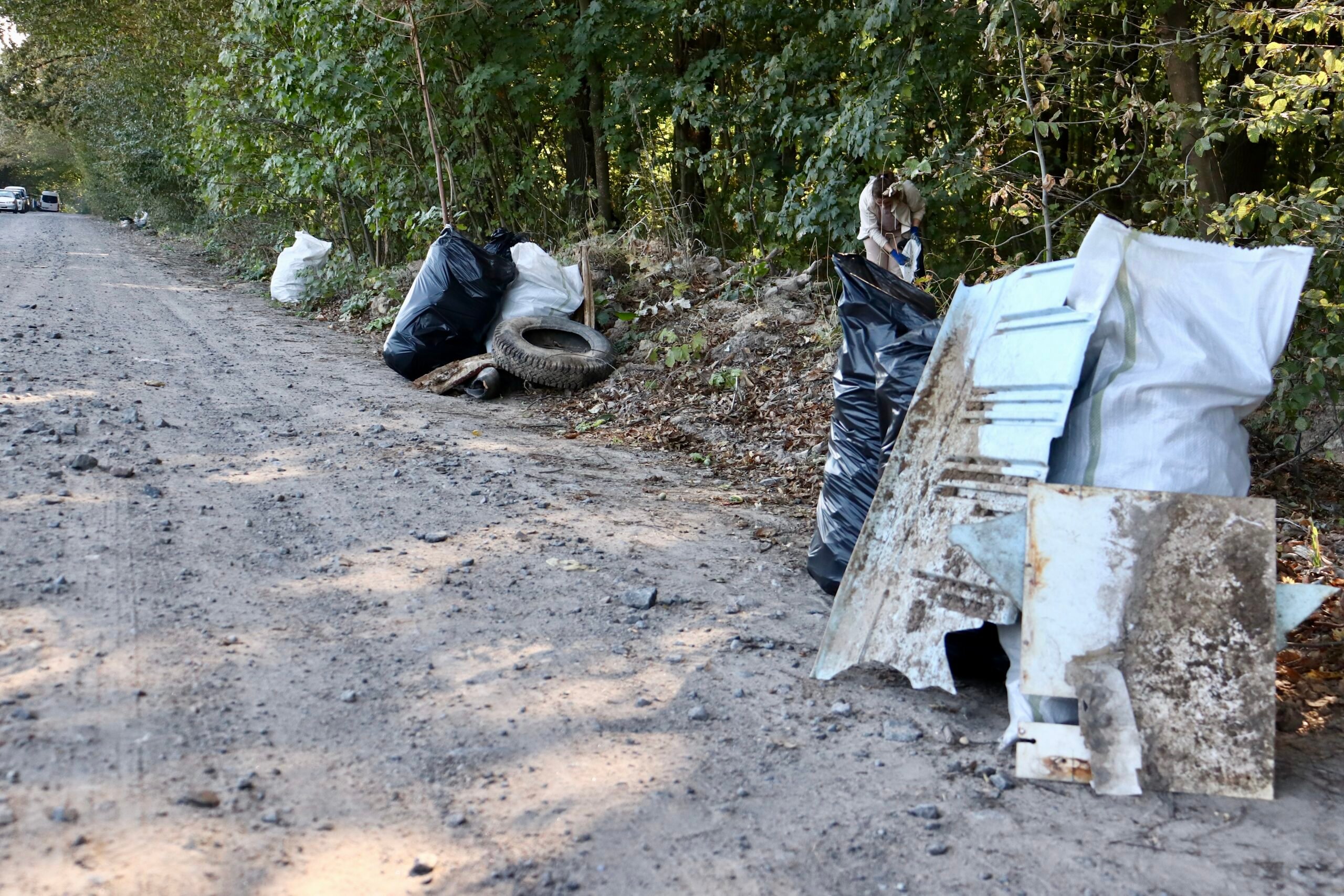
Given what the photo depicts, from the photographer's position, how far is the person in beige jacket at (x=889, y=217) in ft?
21.7

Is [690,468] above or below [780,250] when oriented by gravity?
below

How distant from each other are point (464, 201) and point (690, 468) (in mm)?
6894

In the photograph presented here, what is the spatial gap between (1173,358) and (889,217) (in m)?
4.14

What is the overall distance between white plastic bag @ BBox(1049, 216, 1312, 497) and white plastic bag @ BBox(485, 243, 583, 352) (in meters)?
5.11

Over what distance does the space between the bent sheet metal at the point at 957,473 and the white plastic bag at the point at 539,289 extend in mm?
4715

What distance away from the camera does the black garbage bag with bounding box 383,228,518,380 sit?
7348mm

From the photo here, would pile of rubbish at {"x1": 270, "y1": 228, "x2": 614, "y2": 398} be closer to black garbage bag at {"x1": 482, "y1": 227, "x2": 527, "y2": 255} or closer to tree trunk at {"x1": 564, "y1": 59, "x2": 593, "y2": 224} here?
black garbage bag at {"x1": 482, "y1": 227, "x2": 527, "y2": 255}

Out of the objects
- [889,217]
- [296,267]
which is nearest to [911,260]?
[889,217]

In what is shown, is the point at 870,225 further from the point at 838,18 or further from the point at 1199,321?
the point at 1199,321

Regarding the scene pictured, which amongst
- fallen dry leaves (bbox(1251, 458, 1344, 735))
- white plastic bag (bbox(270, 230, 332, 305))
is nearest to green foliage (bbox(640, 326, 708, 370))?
fallen dry leaves (bbox(1251, 458, 1344, 735))

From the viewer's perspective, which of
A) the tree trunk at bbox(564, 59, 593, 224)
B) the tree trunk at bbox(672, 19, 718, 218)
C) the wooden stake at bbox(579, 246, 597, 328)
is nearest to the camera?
the wooden stake at bbox(579, 246, 597, 328)

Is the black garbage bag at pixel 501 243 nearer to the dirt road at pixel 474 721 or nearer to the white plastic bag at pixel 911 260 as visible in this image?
the white plastic bag at pixel 911 260

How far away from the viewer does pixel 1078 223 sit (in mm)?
5605

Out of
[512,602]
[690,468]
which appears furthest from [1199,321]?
[690,468]
